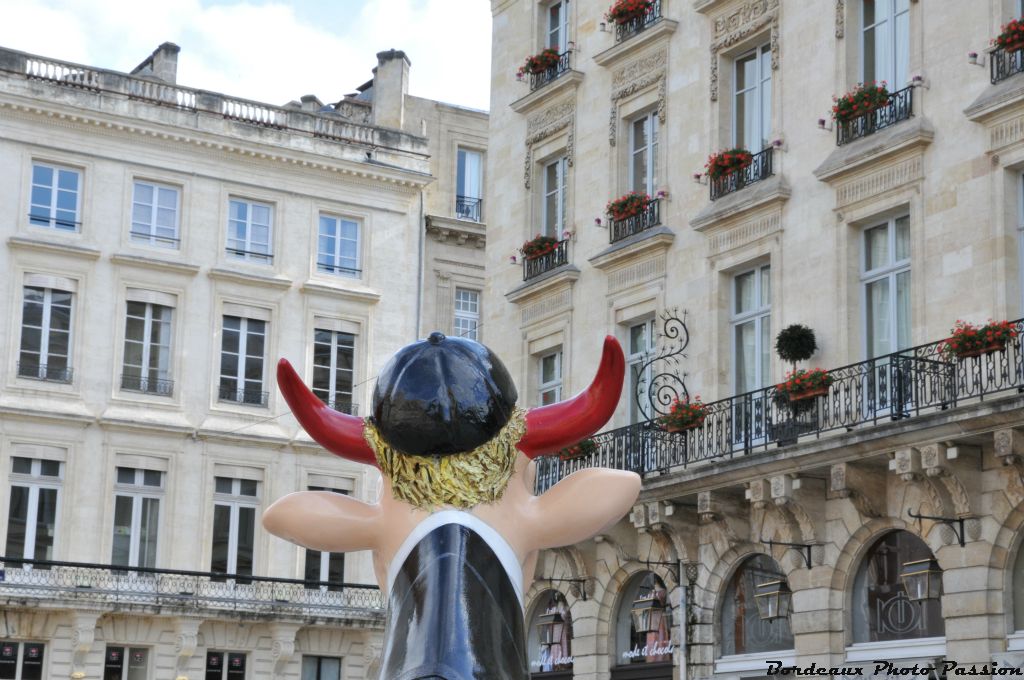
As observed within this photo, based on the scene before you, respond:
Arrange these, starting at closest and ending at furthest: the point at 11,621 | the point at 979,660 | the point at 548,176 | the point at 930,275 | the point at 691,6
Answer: the point at 979,660 < the point at 930,275 < the point at 691,6 < the point at 548,176 < the point at 11,621

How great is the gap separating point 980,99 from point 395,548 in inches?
579

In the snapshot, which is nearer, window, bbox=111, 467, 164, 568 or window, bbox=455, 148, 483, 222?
window, bbox=111, 467, 164, 568

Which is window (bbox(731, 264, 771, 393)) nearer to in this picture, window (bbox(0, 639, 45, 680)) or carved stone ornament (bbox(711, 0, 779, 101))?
carved stone ornament (bbox(711, 0, 779, 101))

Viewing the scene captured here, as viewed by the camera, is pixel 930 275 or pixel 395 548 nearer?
pixel 395 548

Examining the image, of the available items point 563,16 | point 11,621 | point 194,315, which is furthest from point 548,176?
point 11,621

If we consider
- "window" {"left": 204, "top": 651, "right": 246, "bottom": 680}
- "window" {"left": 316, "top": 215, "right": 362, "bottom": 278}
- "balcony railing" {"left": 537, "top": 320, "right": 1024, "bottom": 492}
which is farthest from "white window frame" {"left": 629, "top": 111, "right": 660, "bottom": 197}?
"window" {"left": 204, "top": 651, "right": 246, "bottom": 680}

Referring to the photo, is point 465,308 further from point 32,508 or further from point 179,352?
point 32,508

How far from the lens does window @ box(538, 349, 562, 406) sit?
26.3 meters

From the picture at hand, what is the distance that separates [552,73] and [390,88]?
14.9m

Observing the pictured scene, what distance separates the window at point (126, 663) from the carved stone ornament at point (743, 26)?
18.0m

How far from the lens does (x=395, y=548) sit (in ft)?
15.6

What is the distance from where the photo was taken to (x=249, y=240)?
37.7 meters

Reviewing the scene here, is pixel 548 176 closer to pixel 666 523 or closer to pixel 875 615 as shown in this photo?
pixel 666 523

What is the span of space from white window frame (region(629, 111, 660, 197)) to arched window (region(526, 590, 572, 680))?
5.88 metres
